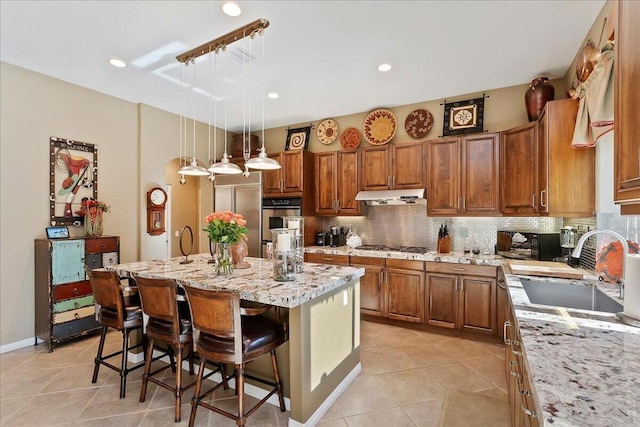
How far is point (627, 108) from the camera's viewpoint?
1174 mm

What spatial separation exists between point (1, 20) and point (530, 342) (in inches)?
164

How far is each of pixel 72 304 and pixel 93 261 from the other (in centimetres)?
48

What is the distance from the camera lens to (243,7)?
2281mm

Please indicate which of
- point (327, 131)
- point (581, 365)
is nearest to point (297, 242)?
point (581, 365)

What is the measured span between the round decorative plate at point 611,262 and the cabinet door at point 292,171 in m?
3.44

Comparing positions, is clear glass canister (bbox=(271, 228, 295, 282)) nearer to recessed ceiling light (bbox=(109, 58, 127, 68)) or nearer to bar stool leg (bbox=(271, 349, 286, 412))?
bar stool leg (bbox=(271, 349, 286, 412))

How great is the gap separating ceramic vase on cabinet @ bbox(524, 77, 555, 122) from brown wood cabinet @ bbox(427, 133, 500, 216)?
428mm

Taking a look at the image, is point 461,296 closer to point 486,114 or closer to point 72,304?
point 486,114

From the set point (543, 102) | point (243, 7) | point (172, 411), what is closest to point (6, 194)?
point (172, 411)

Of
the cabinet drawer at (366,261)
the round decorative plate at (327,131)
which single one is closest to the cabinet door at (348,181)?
the round decorative plate at (327,131)

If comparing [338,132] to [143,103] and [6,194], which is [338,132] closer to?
[143,103]

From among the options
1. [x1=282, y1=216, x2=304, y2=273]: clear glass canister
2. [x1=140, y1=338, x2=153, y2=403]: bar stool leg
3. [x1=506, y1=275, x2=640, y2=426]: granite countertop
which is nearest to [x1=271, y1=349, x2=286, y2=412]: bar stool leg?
[x1=282, y1=216, x2=304, y2=273]: clear glass canister

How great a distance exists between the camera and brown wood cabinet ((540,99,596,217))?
2.68 m

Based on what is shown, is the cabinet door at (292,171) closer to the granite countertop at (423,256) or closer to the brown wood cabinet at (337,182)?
the brown wood cabinet at (337,182)
